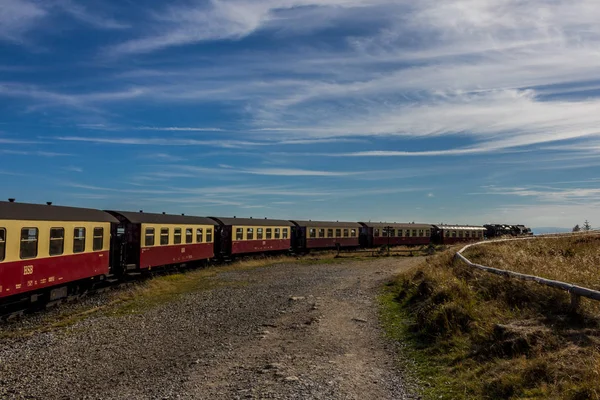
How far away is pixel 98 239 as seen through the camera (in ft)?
71.4

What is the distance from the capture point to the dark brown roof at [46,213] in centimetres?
1524

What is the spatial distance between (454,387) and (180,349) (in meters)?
6.63

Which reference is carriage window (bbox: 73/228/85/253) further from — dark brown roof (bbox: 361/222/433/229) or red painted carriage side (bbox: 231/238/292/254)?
dark brown roof (bbox: 361/222/433/229)

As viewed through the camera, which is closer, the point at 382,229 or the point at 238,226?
the point at 238,226

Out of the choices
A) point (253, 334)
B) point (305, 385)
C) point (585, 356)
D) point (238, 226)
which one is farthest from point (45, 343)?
point (238, 226)

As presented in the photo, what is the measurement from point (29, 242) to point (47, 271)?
155cm

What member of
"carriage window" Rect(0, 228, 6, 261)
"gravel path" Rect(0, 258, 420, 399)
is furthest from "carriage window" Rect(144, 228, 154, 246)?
"carriage window" Rect(0, 228, 6, 261)

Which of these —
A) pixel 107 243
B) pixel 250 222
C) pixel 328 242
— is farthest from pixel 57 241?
pixel 328 242

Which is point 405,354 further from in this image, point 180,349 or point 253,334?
point 180,349

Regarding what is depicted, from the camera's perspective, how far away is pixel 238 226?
1528 inches

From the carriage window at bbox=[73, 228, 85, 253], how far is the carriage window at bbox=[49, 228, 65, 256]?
94cm

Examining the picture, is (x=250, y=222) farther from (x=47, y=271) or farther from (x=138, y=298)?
(x=47, y=271)

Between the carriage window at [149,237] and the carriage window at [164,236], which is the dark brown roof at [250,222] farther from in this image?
the carriage window at [149,237]

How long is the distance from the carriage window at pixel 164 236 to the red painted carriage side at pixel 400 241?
32.3m
